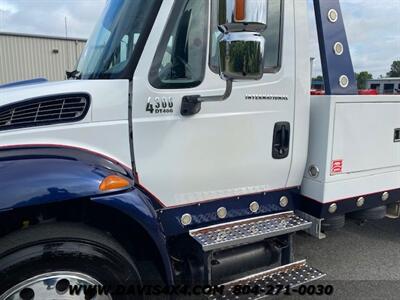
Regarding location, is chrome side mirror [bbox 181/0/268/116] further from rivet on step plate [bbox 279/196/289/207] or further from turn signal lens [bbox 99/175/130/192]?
rivet on step plate [bbox 279/196/289/207]

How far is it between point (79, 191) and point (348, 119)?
1938 millimetres

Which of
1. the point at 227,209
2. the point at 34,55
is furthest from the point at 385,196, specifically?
the point at 34,55

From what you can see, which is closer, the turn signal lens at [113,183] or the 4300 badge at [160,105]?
the turn signal lens at [113,183]

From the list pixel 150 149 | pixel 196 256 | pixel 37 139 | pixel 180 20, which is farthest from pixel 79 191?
pixel 180 20

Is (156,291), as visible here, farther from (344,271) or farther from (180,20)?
(344,271)

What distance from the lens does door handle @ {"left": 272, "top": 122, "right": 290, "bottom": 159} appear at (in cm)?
266

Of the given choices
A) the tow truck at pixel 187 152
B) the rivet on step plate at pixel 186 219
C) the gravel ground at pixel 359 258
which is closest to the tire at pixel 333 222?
the tow truck at pixel 187 152

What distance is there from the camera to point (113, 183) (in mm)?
1996

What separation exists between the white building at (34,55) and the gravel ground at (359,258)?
54.3 feet

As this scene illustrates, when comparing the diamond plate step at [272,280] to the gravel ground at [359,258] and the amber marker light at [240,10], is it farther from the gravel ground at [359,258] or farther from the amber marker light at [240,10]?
the amber marker light at [240,10]

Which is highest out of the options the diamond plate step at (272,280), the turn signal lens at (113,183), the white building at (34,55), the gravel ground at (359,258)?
the white building at (34,55)

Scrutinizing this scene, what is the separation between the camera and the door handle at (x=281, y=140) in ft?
8.73

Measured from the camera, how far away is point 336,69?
280 cm

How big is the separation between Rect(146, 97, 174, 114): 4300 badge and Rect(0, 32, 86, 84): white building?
17.2 metres
